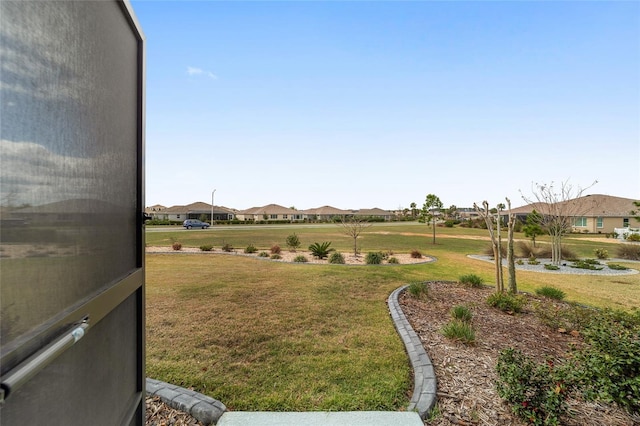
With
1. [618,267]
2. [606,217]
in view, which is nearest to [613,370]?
[618,267]

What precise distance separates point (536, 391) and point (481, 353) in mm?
1233

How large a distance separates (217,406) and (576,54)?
451 inches

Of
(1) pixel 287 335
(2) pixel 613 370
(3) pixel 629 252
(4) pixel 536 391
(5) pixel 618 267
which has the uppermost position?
(2) pixel 613 370

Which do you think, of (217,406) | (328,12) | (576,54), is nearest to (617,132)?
(576,54)

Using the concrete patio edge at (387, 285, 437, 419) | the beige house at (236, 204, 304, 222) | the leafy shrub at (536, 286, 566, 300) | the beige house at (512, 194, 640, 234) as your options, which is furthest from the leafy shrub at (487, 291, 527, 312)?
the beige house at (236, 204, 304, 222)

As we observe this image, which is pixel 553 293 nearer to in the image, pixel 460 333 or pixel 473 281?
pixel 473 281

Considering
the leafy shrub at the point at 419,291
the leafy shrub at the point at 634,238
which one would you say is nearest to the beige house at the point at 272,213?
the leafy shrub at the point at 634,238

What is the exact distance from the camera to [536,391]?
2246 mm

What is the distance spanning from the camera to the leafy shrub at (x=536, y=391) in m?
2.13

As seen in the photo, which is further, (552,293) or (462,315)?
(552,293)

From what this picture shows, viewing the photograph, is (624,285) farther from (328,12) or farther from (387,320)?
(328,12)

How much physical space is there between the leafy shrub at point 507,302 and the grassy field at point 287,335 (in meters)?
Answer: 2.14

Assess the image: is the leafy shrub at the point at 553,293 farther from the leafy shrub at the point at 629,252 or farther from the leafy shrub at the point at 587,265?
the leafy shrub at the point at 629,252

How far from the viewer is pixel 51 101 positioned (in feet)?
2.98
